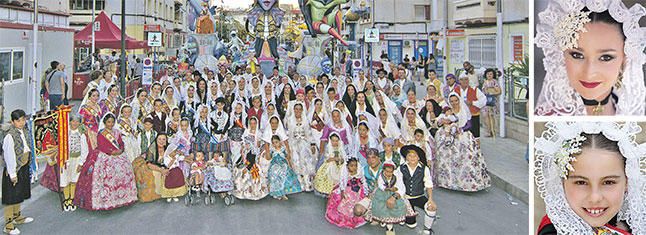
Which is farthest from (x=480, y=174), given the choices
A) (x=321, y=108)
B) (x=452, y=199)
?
(x=321, y=108)

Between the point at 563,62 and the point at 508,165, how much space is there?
17.8 feet

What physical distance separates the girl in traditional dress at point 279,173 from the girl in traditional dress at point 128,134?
5.56 feet

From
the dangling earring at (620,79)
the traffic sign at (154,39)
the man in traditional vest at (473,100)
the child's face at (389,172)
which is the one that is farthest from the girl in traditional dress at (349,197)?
the traffic sign at (154,39)

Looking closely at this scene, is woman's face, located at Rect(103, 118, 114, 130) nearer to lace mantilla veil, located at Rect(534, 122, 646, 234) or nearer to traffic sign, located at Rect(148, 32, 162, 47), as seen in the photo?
→ lace mantilla veil, located at Rect(534, 122, 646, 234)

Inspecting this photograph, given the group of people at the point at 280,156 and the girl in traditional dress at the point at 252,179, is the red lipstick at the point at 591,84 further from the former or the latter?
the girl in traditional dress at the point at 252,179

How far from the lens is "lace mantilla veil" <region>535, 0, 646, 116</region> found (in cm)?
316

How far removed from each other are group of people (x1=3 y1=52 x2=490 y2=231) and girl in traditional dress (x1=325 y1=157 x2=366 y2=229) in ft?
0.04

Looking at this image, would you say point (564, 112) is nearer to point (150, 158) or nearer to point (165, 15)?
point (150, 158)

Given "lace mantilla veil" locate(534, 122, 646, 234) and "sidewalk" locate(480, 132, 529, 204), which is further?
"sidewalk" locate(480, 132, 529, 204)

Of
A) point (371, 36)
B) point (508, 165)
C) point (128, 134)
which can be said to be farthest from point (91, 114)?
point (371, 36)

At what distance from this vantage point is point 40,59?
46.3 feet

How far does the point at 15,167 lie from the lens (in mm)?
5504

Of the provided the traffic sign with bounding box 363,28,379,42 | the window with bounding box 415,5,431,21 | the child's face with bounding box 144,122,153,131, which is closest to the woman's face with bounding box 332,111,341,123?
the child's face with bounding box 144,122,153,131

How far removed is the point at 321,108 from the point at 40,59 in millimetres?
9421
